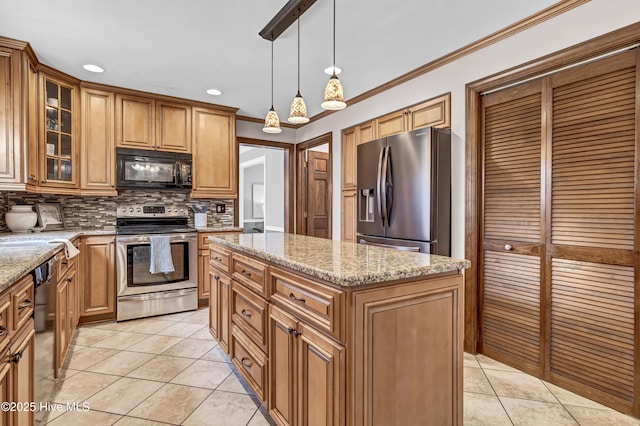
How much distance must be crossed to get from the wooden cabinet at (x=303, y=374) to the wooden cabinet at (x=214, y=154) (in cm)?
281

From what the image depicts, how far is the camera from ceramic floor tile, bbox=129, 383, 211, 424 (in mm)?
1862

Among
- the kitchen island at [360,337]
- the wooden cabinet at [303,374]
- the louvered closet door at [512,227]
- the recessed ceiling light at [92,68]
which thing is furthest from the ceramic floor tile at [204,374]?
the recessed ceiling light at [92,68]

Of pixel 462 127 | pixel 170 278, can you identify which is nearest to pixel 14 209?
pixel 170 278

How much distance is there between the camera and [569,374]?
6.91ft

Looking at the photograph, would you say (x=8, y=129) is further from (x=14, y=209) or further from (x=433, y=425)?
(x=433, y=425)

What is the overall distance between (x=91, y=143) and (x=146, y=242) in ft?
3.83

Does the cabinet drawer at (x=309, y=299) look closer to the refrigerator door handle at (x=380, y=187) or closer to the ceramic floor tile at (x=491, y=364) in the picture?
the refrigerator door handle at (x=380, y=187)

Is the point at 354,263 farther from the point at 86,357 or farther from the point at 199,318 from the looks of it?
the point at 199,318

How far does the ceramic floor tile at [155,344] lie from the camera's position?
2.73m

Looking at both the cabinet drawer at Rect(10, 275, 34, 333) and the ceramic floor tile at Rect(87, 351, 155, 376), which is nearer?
the cabinet drawer at Rect(10, 275, 34, 333)

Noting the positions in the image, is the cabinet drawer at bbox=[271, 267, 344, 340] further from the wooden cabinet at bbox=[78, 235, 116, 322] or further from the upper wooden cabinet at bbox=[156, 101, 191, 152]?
the upper wooden cabinet at bbox=[156, 101, 191, 152]

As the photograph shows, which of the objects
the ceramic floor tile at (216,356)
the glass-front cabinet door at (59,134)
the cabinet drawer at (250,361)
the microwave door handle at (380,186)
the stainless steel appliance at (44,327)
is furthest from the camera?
the glass-front cabinet door at (59,134)

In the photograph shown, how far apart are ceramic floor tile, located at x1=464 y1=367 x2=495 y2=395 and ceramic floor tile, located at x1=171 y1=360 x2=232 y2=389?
1598 millimetres

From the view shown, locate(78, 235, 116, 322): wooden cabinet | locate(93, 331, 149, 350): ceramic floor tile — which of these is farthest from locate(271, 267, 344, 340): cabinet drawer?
locate(78, 235, 116, 322): wooden cabinet
